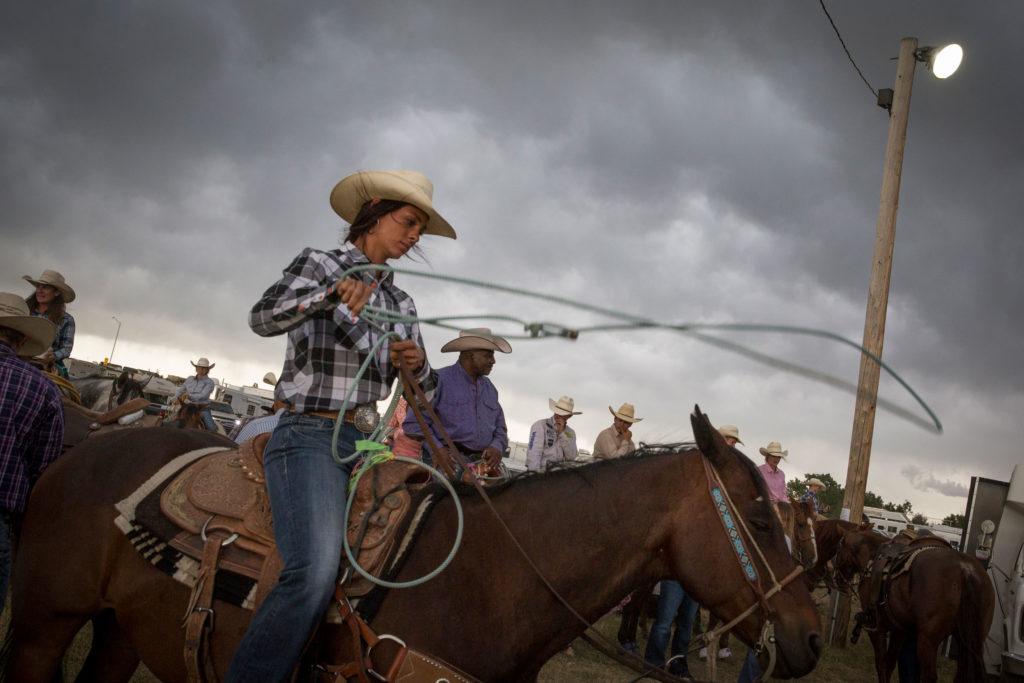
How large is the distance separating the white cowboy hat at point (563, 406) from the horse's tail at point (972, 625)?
536cm

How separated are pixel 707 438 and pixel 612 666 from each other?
6.18 meters

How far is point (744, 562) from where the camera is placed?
2615 mm

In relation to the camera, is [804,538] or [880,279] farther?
[880,279]

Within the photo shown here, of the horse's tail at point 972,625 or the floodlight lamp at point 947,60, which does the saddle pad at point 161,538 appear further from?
the floodlight lamp at point 947,60

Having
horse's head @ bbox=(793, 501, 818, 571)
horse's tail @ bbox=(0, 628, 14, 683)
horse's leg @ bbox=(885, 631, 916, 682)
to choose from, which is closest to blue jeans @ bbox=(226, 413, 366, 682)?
horse's tail @ bbox=(0, 628, 14, 683)

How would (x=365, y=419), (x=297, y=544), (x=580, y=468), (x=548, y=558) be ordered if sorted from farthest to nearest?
(x=580, y=468), (x=365, y=419), (x=548, y=558), (x=297, y=544)

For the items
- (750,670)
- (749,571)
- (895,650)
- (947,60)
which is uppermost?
(947,60)

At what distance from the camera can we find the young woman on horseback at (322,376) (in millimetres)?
2438

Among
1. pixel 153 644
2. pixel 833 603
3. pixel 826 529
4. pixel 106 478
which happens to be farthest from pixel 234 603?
pixel 833 603

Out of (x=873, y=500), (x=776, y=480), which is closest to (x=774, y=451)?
(x=776, y=480)

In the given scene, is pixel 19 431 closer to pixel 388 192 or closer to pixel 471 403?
pixel 388 192

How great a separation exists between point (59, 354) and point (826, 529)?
1107 centimetres

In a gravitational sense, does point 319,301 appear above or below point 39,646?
above

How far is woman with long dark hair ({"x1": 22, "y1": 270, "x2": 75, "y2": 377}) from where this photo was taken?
704cm
